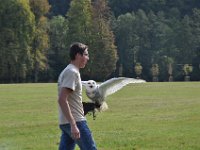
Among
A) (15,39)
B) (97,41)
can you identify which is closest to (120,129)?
(15,39)

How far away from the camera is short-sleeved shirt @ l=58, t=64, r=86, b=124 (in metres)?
7.22

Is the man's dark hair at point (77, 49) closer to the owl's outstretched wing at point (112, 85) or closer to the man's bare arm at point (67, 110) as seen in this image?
the man's bare arm at point (67, 110)

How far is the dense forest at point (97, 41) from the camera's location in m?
78.0

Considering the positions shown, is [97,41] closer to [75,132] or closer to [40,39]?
[40,39]

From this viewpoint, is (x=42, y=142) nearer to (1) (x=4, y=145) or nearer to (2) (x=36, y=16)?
(1) (x=4, y=145)

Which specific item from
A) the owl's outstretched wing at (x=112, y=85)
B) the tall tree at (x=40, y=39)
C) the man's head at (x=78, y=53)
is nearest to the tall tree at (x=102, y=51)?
the tall tree at (x=40, y=39)

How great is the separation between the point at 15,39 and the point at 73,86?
72.0 metres

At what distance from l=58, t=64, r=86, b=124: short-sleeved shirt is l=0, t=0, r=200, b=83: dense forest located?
67.7 meters

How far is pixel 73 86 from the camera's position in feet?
23.7

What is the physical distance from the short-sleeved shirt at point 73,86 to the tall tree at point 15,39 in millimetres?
67789

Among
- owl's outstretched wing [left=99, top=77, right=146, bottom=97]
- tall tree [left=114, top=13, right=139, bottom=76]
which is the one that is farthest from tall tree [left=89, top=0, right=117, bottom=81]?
owl's outstretched wing [left=99, top=77, right=146, bottom=97]

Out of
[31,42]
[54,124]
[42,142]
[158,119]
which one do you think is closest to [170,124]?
[158,119]

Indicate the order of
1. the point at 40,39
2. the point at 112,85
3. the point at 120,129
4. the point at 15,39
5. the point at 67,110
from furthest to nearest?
the point at 40,39 → the point at 15,39 → the point at 120,129 → the point at 112,85 → the point at 67,110

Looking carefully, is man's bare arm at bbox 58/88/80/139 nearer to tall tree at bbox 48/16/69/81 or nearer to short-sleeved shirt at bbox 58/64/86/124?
short-sleeved shirt at bbox 58/64/86/124
